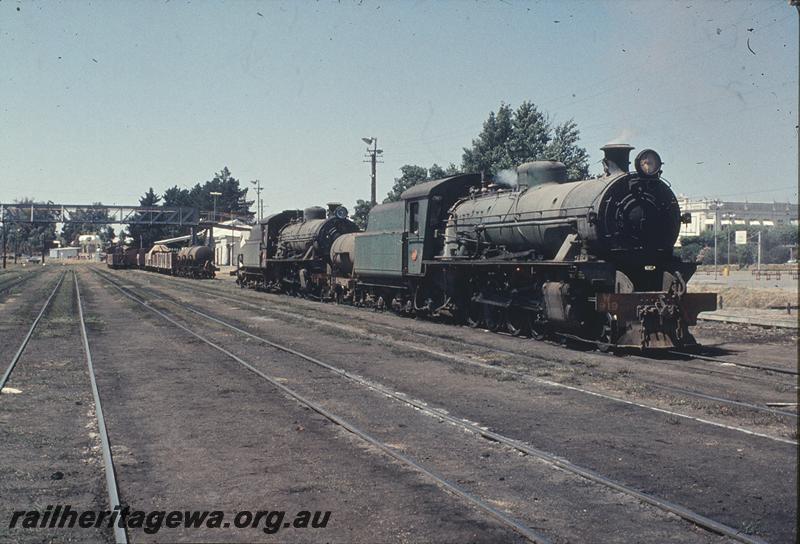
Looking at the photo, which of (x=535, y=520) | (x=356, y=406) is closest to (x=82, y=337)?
(x=356, y=406)

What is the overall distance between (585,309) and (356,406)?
712cm

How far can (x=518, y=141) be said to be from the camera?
56938mm

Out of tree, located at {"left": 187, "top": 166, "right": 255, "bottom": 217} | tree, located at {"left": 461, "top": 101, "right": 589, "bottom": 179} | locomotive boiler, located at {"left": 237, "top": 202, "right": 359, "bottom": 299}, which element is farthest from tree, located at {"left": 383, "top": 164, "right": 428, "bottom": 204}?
tree, located at {"left": 187, "top": 166, "right": 255, "bottom": 217}

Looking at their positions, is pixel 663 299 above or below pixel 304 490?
above

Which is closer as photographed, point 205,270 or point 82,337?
point 82,337

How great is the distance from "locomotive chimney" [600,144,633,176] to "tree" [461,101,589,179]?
41.3 meters

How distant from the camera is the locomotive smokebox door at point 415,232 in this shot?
69.6 ft

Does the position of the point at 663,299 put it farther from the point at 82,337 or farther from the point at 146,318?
the point at 146,318

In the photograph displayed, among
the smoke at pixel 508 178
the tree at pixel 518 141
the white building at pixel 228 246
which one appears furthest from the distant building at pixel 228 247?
the smoke at pixel 508 178

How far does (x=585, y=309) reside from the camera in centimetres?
1516

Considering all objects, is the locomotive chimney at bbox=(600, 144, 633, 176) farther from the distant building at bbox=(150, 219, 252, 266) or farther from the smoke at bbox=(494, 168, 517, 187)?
the distant building at bbox=(150, 219, 252, 266)

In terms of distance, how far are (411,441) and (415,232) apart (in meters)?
14.3

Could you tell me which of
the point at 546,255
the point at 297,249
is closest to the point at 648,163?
the point at 546,255

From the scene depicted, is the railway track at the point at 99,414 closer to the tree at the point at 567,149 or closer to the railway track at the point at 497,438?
the railway track at the point at 497,438
